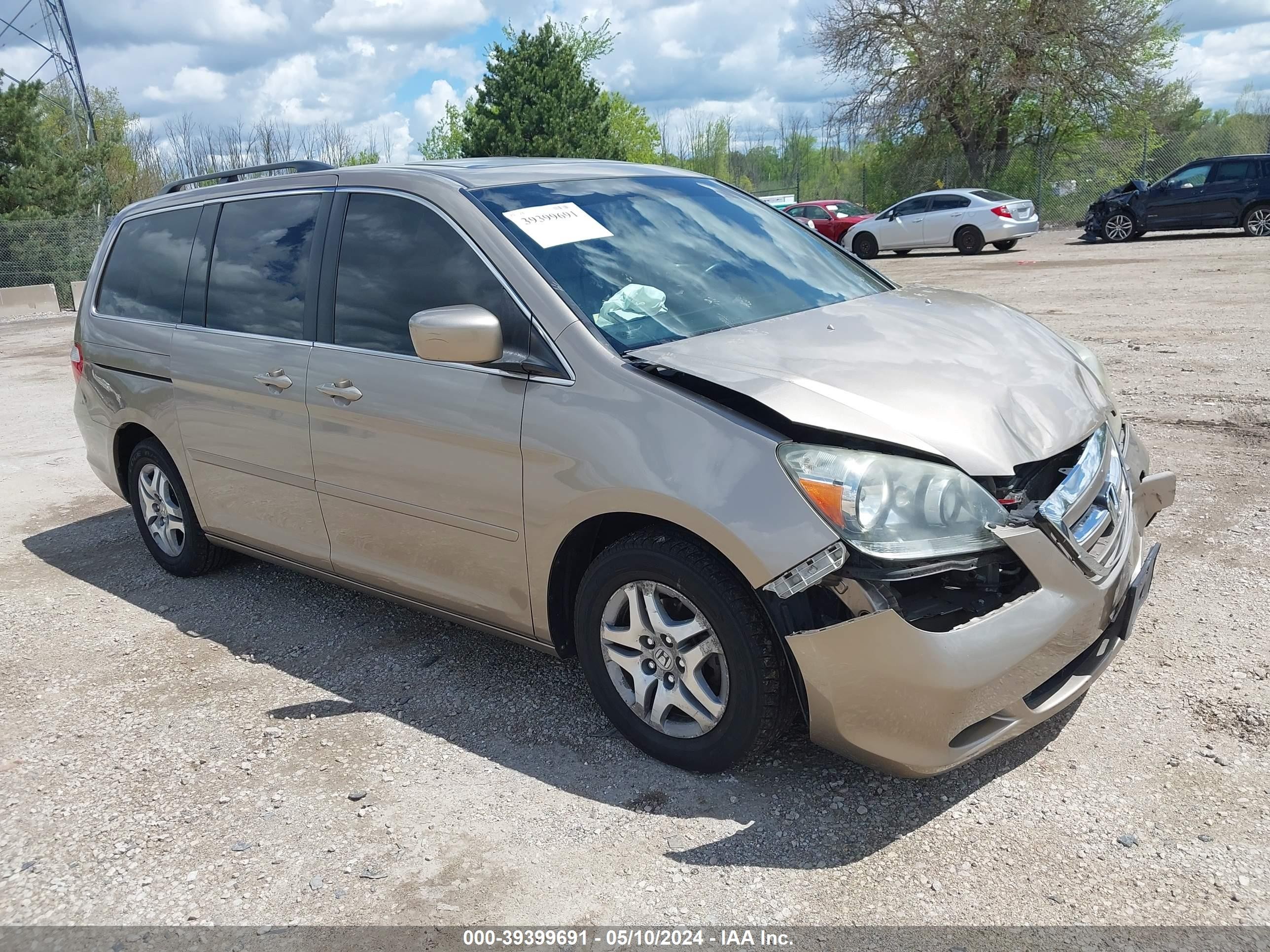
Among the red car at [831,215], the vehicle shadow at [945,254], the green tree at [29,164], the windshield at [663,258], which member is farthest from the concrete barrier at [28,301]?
the windshield at [663,258]

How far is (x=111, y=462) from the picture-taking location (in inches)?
217

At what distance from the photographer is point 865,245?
26.1 meters

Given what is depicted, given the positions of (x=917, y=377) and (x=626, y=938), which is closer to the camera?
(x=626, y=938)

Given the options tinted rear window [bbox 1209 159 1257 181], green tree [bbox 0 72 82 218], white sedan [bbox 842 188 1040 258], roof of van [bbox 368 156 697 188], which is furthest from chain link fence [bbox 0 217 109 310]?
tinted rear window [bbox 1209 159 1257 181]

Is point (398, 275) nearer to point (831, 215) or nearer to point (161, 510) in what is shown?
point (161, 510)

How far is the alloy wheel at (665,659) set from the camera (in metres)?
3.11

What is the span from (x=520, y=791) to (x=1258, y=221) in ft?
74.7

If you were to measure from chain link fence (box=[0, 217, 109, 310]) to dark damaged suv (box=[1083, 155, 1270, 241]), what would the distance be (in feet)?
77.0

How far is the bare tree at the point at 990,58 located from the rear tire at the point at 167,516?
1366 inches

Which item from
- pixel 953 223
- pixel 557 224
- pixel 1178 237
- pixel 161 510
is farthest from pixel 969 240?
pixel 557 224

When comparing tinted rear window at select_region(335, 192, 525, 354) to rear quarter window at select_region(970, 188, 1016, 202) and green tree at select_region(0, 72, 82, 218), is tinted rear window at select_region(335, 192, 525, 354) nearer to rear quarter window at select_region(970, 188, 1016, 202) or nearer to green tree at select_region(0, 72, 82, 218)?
rear quarter window at select_region(970, 188, 1016, 202)

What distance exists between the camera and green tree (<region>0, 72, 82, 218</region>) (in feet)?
84.8

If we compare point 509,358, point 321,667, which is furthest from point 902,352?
point 321,667

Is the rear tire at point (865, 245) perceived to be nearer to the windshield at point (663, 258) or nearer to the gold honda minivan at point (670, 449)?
the gold honda minivan at point (670, 449)
